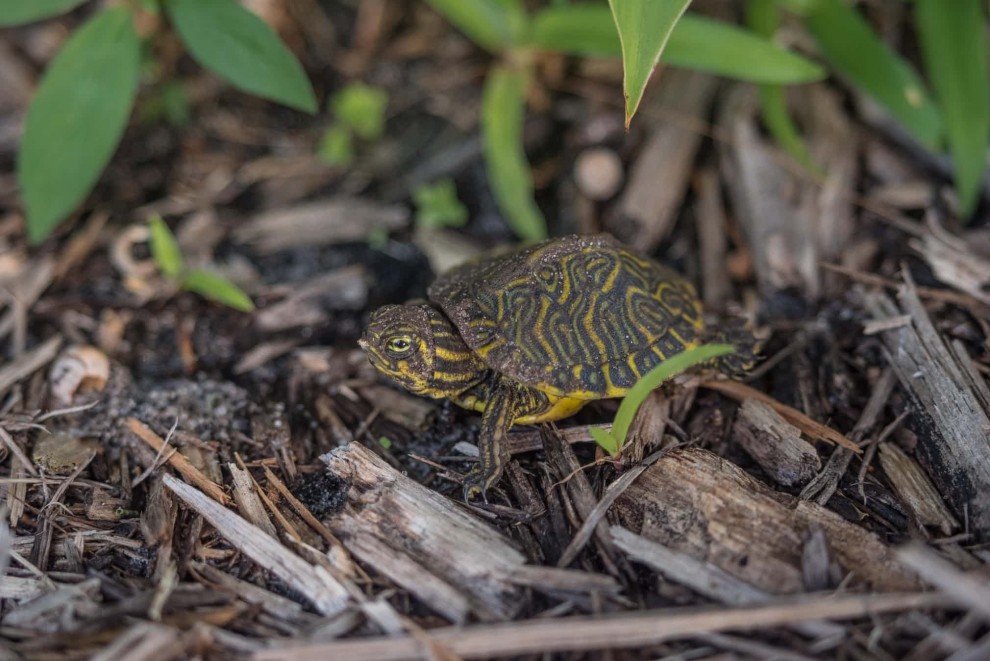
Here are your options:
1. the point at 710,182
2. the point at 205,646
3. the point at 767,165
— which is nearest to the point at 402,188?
the point at 710,182

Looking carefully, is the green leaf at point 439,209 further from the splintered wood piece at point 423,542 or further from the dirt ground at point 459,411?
the splintered wood piece at point 423,542

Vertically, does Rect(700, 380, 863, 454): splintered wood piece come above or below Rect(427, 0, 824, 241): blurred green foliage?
below

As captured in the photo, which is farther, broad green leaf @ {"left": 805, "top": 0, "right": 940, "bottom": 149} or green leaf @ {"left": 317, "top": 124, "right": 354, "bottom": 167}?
green leaf @ {"left": 317, "top": 124, "right": 354, "bottom": 167}

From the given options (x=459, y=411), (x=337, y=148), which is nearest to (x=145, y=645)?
(x=459, y=411)

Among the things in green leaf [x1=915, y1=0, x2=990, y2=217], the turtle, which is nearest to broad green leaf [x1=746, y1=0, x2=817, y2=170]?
green leaf [x1=915, y1=0, x2=990, y2=217]

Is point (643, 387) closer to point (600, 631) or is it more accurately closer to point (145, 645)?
point (600, 631)

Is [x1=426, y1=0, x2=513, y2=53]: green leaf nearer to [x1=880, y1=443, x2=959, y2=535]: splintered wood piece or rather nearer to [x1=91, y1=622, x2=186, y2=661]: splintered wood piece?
[x1=880, y1=443, x2=959, y2=535]: splintered wood piece

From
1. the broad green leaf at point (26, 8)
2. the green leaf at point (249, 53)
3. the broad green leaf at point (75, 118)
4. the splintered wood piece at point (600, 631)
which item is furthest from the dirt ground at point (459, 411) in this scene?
the broad green leaf at point (26, 8)

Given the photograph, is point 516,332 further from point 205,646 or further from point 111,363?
point 111,363
